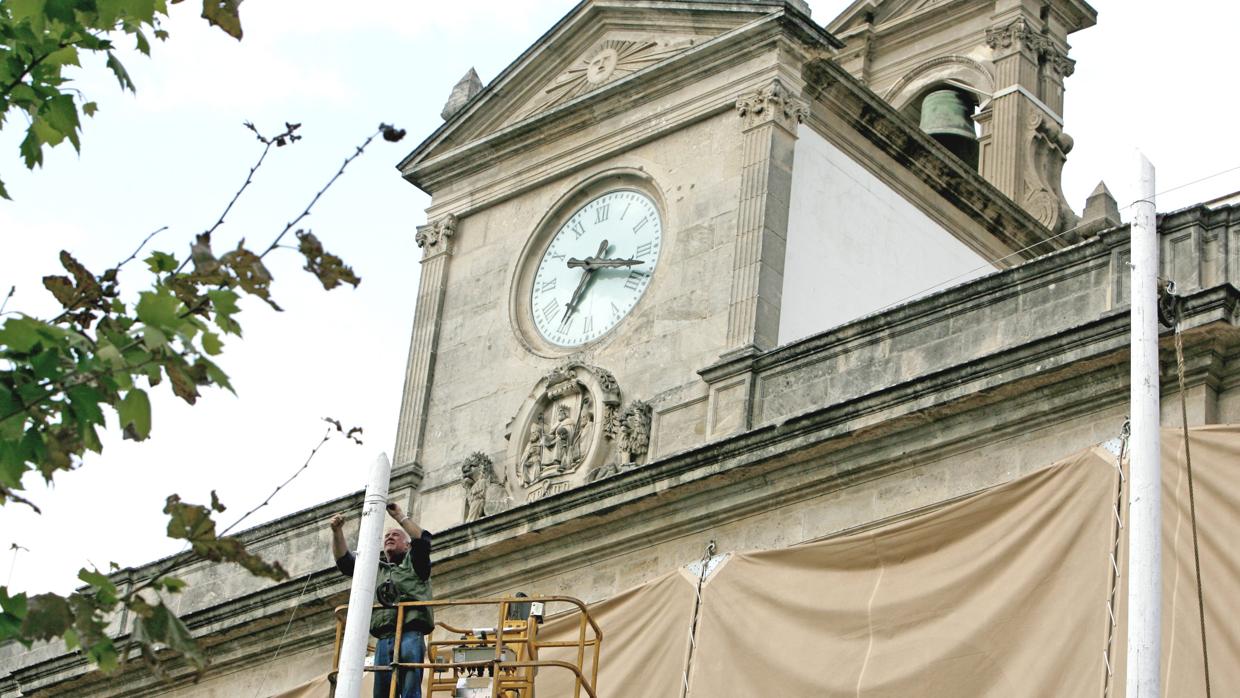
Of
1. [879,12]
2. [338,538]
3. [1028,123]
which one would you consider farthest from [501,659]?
[879,12]

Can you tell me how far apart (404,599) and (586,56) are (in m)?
7.90

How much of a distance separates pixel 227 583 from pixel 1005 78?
966 centimetres

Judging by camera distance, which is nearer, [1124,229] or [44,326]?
[44,326]

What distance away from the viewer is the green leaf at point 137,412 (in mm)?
9352

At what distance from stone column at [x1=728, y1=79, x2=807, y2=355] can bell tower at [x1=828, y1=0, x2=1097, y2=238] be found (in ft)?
16.6

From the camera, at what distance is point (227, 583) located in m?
23.9

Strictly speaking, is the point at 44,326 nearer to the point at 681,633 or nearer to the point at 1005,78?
the point at 681,633

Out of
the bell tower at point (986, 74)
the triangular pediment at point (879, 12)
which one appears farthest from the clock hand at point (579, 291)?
the triangular pediment at point (879, 12)

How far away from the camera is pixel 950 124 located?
2706 cm

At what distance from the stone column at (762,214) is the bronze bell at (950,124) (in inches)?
226

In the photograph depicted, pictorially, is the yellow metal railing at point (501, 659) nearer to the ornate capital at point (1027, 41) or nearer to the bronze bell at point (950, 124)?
the bronze bell at point (950, 124)

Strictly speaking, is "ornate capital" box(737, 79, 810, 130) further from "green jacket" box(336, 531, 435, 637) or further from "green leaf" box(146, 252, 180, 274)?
"green leaf" box(146, 252, 180, 274)

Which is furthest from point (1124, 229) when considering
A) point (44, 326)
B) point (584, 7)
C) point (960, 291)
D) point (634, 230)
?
point (44, 326)

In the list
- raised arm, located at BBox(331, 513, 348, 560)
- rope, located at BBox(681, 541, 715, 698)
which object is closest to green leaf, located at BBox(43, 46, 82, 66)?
raised arm, located at BBox(331, 513, 348, 560)
